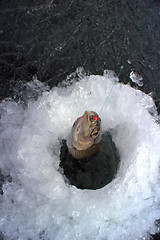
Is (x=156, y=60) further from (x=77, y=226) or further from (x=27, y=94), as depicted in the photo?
(x=77, y=226)

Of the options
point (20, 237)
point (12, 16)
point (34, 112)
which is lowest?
point (20, 237)

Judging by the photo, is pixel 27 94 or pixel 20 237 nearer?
pixel 20 237

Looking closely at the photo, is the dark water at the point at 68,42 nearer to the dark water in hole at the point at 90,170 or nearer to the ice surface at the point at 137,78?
the ice surface at the point at 137,78

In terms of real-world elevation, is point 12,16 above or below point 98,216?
above

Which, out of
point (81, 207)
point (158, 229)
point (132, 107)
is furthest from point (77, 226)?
point (132, 107)

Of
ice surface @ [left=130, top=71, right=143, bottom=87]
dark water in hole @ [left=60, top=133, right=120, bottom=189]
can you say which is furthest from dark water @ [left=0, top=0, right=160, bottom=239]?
dark water in hole @ [left=60, top=133, right=120, bottom=189]

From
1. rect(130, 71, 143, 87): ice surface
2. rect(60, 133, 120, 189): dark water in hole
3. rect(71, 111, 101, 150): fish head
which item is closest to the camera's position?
rect(71, 111, 101, 150): fish head

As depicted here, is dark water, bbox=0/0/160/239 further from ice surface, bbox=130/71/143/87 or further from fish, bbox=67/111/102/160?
fish, bbox=67/111/102/160
